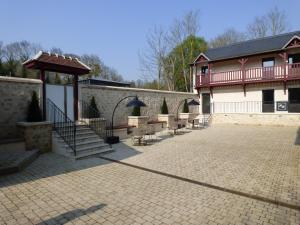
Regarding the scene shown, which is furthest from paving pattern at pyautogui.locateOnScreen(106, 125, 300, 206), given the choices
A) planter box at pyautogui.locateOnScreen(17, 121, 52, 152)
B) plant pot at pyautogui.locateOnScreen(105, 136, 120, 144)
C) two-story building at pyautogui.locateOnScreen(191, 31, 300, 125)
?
two-story building at pyautogui.locateOnScreen(191, 31, 300, 125)

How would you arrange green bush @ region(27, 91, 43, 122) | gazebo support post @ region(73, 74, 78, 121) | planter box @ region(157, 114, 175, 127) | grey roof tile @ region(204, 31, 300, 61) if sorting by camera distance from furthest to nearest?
grey roof tile @ region(204, 31, 300, 61) < planter box @ region(157, 114, 175, 127) < gazebo support post @ region(73, 74, 78, 121) < green bush @ region(27, 91, 43, 122)

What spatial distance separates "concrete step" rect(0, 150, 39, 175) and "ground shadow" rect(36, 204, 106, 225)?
340cm

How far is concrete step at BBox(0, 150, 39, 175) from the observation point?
687 centimetres

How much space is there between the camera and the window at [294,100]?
1941 cm

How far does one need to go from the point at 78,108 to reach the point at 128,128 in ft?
11.1

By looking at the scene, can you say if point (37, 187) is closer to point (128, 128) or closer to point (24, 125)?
point (24, 125)

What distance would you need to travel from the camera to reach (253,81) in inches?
813

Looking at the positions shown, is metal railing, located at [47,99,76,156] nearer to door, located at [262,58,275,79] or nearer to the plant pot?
the plant pot

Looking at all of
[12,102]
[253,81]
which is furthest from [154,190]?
[253,81]

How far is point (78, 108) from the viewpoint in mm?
11977

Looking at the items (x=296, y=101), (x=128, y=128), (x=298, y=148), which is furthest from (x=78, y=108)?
(x=296, y=101)

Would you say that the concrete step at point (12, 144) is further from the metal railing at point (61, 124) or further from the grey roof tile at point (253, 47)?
the grey roof tile at point (253, 47)

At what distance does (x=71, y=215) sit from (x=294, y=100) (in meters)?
20.8

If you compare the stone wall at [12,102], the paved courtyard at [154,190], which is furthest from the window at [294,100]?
the stone wall at [12,102]
